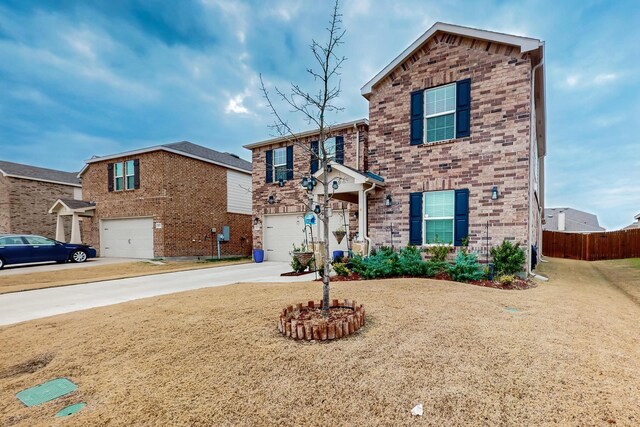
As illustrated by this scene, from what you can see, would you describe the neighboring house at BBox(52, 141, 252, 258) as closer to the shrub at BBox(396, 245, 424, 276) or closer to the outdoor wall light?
the shrub at BBox(396, 245, 424, 276)

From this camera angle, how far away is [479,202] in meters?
7.98

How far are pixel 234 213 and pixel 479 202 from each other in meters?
13.7

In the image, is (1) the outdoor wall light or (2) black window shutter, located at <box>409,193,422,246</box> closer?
(1) the outdoor wall light

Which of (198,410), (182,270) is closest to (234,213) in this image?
(182,270)

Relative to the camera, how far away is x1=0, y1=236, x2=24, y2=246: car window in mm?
11492

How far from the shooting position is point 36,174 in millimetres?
19672

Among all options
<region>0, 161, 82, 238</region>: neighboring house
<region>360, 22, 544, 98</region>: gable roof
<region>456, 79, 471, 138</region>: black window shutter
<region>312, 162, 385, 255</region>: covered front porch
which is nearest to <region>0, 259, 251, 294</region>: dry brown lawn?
<region>312, 162, 385, 255</region>: covered front porch

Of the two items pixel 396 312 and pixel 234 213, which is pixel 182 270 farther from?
pixel 396 312

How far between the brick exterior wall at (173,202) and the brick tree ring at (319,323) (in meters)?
12.6

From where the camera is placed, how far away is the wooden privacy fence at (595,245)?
51.9ft

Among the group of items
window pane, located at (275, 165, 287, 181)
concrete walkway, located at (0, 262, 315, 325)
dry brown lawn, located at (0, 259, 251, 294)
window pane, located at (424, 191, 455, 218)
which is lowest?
dry brown lawn, located at (0, 259, 251, 294)

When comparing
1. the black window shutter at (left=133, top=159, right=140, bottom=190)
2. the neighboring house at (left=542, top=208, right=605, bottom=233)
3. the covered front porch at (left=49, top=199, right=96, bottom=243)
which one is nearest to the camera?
the black window shutter at (left=133, top=159, right=140, bottom=190)

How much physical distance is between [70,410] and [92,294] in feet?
17.5

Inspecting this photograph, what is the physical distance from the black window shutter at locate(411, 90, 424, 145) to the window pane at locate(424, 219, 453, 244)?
2.47 metres
